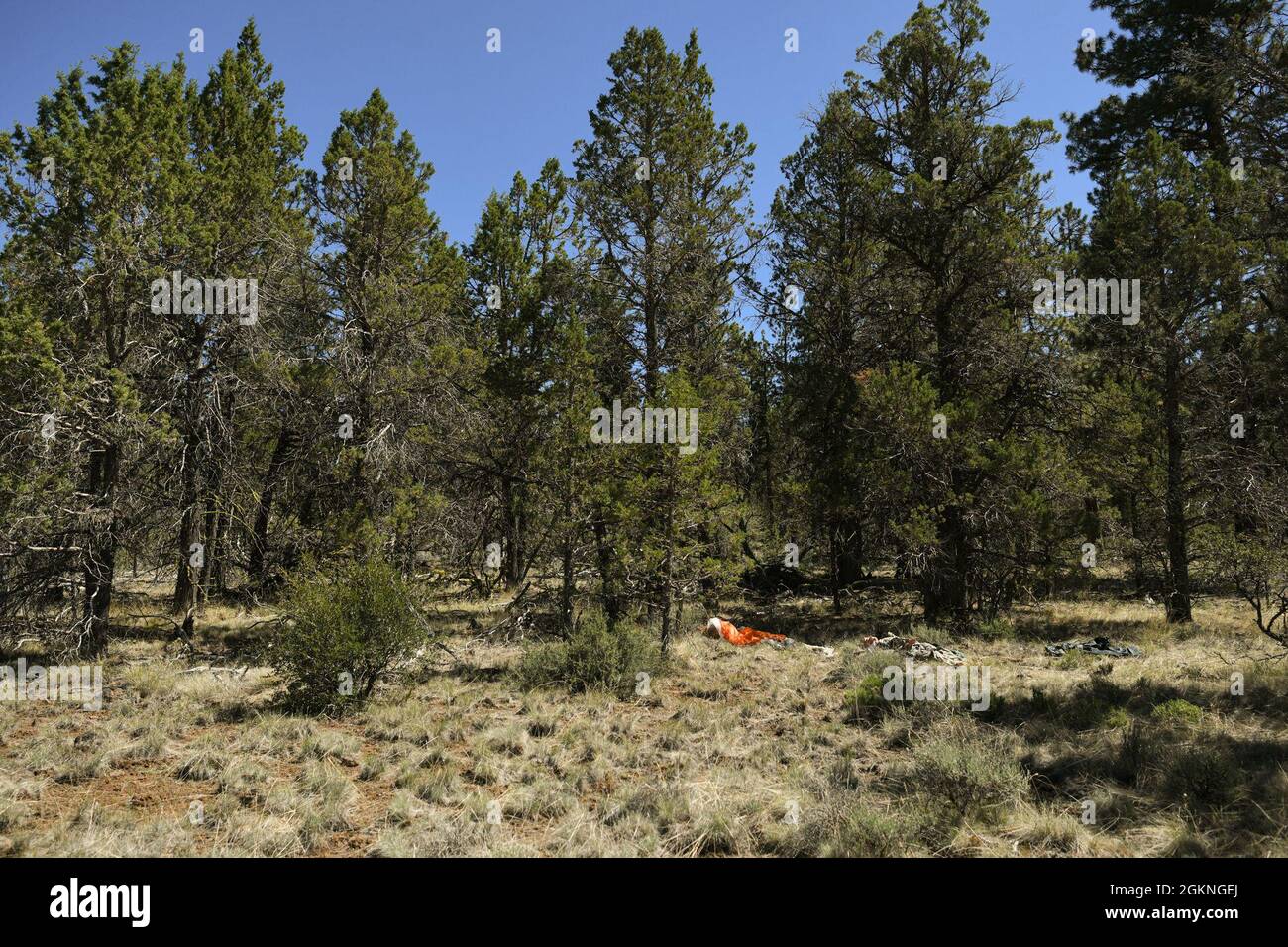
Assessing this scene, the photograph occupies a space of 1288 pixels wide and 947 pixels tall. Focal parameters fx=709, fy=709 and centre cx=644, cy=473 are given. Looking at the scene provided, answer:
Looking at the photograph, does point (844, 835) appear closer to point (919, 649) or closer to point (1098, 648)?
point (919, 649)

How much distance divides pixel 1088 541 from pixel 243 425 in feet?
65.1

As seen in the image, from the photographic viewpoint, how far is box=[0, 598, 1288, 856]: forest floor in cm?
578

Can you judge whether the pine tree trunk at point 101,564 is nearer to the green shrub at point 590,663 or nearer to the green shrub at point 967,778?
the green shrub at point 590,663

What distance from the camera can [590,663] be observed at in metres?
12.1

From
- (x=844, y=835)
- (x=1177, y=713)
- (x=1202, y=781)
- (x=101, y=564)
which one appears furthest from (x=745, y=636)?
(x=101, y=564)

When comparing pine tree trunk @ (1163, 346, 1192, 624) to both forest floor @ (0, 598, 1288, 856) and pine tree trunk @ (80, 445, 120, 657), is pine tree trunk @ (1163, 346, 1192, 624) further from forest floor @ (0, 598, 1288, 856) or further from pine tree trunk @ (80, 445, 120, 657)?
pine tree trunk @ (80, 445, 120, 657)

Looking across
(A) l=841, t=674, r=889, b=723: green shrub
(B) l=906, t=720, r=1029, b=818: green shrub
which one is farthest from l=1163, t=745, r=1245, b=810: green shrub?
(A) l=841, t=674, r=889, b=723: green shrub

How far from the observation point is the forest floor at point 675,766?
5777 mm

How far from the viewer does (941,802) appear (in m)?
6.30

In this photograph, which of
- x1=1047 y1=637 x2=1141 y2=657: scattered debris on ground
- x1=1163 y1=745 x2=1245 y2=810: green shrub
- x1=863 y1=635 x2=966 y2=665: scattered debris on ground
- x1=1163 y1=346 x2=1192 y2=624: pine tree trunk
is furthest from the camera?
x1=1163 y1=346 x2=1192 y2=624: pine tree trunk

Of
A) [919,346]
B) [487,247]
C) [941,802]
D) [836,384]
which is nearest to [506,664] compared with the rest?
[941,802]

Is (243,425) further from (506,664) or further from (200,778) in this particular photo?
(200,778)

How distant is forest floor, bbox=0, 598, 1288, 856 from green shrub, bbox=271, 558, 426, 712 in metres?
0.53

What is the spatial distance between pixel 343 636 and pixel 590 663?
→ 4.02 meters
